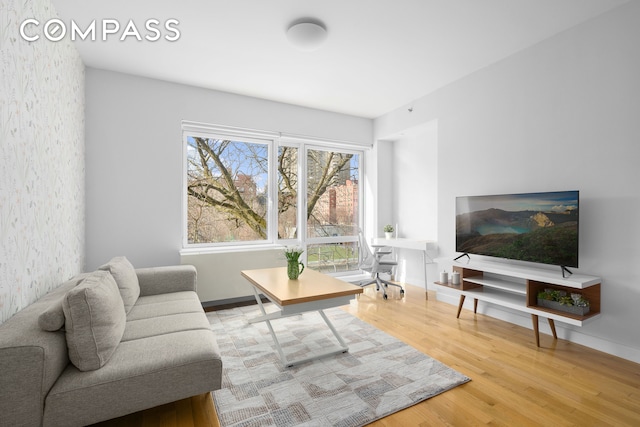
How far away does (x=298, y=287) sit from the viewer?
2.70m

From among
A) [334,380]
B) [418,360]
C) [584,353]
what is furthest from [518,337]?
[334,380]

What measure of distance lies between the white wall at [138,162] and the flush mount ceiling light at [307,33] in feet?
5.85

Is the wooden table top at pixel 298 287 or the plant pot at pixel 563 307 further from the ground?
the wooden table top at pixel 298 287

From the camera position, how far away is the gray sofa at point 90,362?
1.40 metres

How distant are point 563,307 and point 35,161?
4211 mm

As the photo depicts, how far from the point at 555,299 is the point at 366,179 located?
3422mm

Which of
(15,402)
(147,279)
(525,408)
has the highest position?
(147,279)

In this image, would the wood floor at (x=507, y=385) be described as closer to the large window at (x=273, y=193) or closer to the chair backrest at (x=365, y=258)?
the chair backrest at (x=365, y=258)

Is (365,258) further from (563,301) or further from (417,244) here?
(563,301)

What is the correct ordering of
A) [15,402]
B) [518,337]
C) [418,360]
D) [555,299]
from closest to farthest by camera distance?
[15,402], [418,360], [555,299], [518,337]

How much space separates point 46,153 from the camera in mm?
2305

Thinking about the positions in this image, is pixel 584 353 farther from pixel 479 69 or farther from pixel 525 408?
pixel 479 69

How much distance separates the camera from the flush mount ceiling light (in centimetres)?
267

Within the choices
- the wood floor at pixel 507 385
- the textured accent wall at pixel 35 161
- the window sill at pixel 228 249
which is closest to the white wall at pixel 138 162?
the window sill at pixel 228 249
